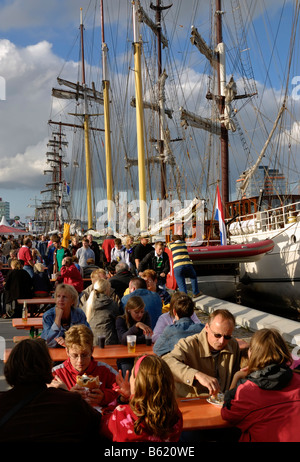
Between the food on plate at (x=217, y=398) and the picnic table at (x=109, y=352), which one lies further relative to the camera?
the picnic table at (x=109, y=352)

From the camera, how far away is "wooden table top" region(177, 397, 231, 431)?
2.96 meters

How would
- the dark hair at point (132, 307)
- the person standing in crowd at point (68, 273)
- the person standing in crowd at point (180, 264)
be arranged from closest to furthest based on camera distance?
1. the dark hair at point (132, 307)
2. the person standing in crowd at point (68, 273)
3. the person standing in crowd at point (180, 264)

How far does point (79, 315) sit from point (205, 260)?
959 centimetres

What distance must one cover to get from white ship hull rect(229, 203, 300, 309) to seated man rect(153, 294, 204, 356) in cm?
1129

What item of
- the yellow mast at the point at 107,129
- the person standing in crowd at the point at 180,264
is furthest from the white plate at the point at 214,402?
the yellow mast at the point at 107,129

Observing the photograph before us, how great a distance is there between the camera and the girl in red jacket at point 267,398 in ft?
8.88

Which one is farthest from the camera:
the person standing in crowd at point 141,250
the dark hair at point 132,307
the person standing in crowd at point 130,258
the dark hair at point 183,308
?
the person standing in crowd at point 130,258

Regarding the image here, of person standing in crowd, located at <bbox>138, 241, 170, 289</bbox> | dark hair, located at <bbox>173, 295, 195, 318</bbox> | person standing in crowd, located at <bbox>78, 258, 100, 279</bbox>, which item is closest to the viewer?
dark hair, located at <bbox>173, 295, 195, 318</bbox>

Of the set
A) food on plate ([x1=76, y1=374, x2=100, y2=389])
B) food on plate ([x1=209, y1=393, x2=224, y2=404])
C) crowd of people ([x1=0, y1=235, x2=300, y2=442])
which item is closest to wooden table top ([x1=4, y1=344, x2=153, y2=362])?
crowd of people ([x1=0, y1=235, x2=300, y2=442])

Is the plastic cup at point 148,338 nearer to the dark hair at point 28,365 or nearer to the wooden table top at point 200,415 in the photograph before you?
the wooden table top at point 200,415

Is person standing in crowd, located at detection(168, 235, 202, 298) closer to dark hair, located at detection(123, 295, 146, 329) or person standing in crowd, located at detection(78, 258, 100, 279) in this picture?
person standing in crowd, located at detection(78, 258, 100, 279)

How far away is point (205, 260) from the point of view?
560 inches

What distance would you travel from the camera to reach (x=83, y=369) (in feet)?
11.9

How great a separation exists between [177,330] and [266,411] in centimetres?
154
